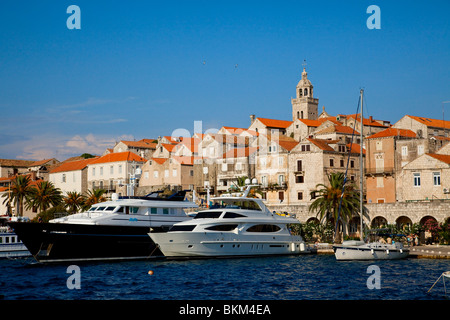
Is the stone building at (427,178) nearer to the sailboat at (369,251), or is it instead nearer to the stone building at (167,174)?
the sailboat at (369,251)

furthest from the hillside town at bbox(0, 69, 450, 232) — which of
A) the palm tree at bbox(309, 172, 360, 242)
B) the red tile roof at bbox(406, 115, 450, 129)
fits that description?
the palm tree at bbox(309, 172, 360, 242)

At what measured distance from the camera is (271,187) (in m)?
72.9

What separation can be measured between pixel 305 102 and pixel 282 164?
6069cm

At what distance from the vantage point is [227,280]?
105ft

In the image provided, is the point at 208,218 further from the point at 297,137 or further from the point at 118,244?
the point at 297,137

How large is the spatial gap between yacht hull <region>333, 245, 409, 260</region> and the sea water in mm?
716

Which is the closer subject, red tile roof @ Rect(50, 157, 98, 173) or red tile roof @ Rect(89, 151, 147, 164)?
red tile roof @ Rect(89, 151, 147, 164)

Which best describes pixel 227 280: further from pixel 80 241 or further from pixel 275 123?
pixel 275 123

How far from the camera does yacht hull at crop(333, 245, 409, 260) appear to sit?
135 feet

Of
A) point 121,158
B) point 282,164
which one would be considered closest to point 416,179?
point 282,164

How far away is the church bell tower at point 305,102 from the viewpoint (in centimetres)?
13175

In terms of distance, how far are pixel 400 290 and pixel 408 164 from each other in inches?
1502

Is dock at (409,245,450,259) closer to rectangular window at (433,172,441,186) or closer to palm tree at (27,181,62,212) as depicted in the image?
rectangular window at (433,172,441,186)
